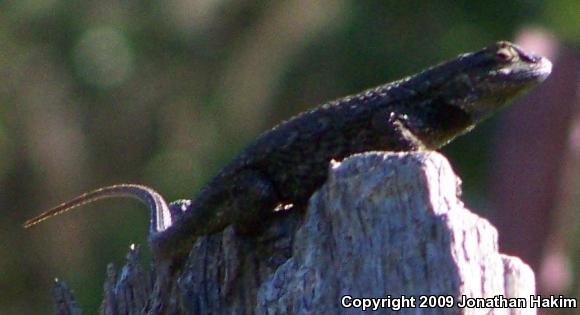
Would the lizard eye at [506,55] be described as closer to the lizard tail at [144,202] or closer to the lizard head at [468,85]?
the lizard head at [468,85]

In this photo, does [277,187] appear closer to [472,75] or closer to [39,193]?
[472,75]

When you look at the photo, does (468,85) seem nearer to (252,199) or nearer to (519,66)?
(519,66)

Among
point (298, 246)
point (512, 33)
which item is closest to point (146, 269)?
point (298, 246)

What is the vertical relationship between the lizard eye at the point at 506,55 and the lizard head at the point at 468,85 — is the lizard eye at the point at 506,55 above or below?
above

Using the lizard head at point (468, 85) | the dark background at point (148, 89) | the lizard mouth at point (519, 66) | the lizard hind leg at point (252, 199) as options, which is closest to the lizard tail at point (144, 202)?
the lizard hind leg at point (252, 199)

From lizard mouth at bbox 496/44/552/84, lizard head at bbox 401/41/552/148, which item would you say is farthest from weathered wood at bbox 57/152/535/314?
lizard mouth at bbox 496/44/552/84

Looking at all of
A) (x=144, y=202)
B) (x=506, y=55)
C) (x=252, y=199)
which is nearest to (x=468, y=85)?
(x=506, y=55)

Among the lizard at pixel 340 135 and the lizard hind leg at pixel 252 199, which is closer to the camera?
the lizard hind leg at pixel 252 199
